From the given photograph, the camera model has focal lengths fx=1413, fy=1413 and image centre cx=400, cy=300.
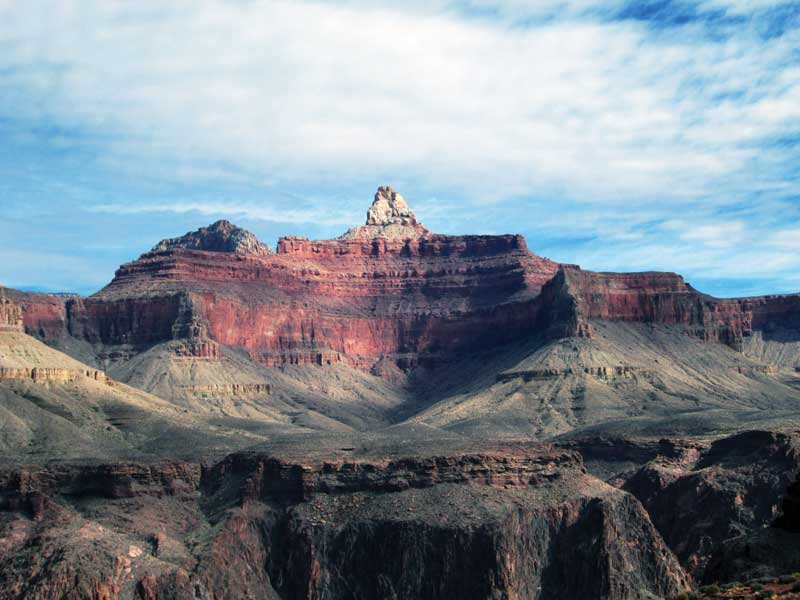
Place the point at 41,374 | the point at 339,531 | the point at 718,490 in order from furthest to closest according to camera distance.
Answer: the point at 41,374, the point at 718,490, the point at 339,531

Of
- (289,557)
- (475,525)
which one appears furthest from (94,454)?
(475,525)

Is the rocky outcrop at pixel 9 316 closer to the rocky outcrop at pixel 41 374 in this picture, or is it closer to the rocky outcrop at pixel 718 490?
the rocky outcrop at pixel 41 374

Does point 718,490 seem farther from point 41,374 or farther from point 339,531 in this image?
point 41,374

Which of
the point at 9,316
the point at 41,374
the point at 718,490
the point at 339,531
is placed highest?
the point at 9,316

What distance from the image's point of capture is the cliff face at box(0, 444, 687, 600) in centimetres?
10169

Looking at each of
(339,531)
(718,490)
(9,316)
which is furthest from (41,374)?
(718,490)

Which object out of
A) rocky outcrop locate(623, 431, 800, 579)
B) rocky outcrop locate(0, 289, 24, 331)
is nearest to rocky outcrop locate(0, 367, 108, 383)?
rocky outcrop locate(0, 289, 24, 331)

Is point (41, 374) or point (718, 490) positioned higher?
point (41, 374)

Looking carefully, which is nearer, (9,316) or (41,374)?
(41,374)

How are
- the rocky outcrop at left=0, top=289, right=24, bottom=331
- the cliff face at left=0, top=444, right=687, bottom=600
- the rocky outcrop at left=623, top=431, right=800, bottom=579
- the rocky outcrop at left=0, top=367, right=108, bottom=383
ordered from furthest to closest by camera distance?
the rocky outcrop at left=0, top=289, right=24, bottom=331 < the rocky outcrop at left=0, top=367, right=108, bottom=383 < the rocky outcrop at left=623, top=431, right=800, bottom=579 < the cliff face at left=0, top=444, right=687, bottom=600

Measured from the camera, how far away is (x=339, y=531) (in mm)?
109875

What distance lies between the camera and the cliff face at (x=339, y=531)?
102 m

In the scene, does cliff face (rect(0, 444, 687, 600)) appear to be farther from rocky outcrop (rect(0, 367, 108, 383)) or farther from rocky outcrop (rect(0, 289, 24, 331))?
rocky outcrop (rect(0, 289, 24, 331))

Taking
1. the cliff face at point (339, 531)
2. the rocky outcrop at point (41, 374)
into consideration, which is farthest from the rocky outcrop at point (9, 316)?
the cliff face at point (339, 531)
